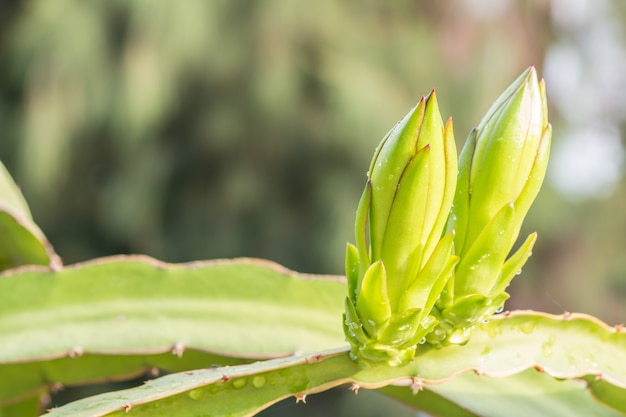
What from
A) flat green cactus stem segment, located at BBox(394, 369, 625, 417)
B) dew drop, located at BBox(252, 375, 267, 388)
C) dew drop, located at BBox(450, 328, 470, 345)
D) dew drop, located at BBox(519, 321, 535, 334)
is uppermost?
dew drop, located at BBox(519, 321, 535, 334)

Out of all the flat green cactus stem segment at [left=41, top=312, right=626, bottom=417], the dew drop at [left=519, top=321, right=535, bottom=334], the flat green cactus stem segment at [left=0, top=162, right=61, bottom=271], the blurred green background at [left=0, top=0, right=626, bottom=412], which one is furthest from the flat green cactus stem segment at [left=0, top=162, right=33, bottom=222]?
the blurred green background at [left=0, top=0, right=626, bottom=412]

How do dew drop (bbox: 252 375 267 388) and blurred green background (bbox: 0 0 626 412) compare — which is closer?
dew drop (bbox: 252 375 267 388)

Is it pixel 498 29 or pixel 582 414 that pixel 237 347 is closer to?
pixel 582 414

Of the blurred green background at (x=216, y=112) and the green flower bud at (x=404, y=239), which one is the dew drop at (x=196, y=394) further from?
the blurred green background at (x=216, y=112)

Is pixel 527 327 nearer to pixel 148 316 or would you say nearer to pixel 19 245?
pixel 148 316

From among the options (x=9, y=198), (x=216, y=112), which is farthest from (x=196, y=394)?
(x=216, y=112)

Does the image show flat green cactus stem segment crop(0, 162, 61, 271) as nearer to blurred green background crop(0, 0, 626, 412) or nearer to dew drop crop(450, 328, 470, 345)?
dew drop crop(450, 328, 470, 345)
